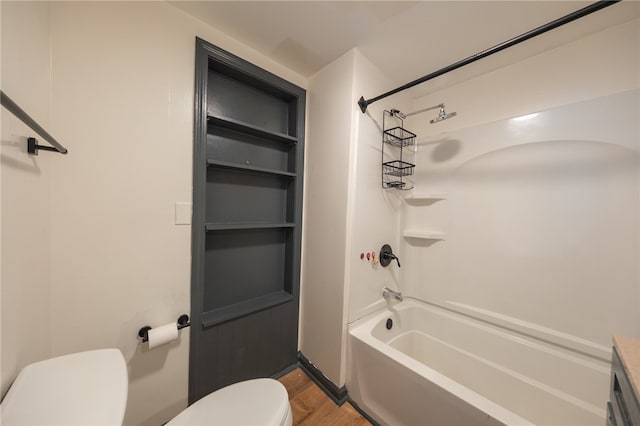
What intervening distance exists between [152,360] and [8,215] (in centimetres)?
94

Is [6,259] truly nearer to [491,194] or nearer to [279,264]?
[279,264]

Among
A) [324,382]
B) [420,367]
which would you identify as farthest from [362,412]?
[420,367]

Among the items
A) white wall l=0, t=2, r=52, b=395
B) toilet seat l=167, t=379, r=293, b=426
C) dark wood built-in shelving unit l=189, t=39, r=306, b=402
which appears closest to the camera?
white wall l=0, t=2, r=52, b=395

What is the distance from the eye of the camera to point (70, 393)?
0.61 m

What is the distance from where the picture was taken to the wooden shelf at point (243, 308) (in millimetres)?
1329

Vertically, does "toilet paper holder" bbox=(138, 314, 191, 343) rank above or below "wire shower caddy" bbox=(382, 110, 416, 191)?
below

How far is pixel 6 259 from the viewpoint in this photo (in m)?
0.61

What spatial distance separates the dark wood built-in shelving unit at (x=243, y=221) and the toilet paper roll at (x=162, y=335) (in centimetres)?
14

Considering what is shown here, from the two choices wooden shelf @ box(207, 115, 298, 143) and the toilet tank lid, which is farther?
wooden shelf @ box(207, 115, 298, 143)

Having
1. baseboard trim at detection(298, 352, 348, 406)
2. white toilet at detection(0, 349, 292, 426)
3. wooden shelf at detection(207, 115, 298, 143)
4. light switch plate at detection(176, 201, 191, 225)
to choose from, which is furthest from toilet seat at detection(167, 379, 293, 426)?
wooden shelf at detection(207, 115, 298, 143)

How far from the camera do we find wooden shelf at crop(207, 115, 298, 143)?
1.31 metres

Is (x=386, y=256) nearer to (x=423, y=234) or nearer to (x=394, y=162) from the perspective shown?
(x=423, y=234)

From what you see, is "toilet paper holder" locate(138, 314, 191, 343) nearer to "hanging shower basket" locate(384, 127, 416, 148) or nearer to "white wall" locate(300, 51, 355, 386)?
"white wall" locate(300, 51, 355, 386)

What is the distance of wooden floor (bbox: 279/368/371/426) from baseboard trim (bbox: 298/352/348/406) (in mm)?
23
